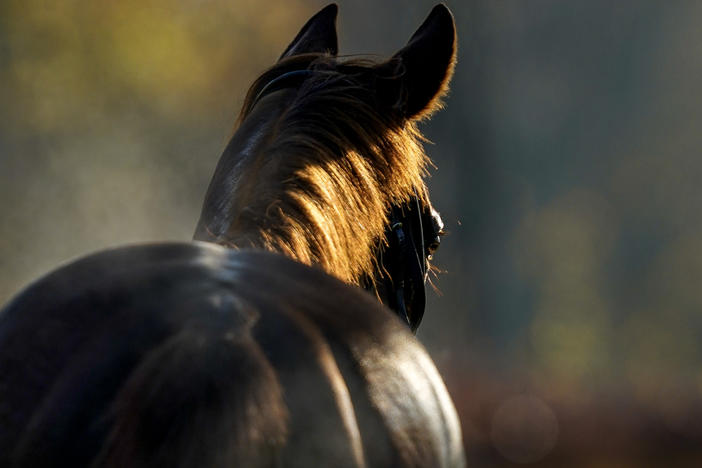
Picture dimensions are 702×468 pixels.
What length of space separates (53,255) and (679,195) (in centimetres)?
439

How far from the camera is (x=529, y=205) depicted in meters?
6.42

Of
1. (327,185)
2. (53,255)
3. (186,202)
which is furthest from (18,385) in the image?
(186,202)

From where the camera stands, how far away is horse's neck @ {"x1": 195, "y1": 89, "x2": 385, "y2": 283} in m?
0.66

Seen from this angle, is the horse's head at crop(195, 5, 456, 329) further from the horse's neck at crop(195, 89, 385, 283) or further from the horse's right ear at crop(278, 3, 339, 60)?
the horse's right ear at crop(278, 3, 339, 60)

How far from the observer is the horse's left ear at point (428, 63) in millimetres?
925

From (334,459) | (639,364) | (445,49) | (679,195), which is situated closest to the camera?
(334,459)

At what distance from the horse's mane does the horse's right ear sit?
165 mm

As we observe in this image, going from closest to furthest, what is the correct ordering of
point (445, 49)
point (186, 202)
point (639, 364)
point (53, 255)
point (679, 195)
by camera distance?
point (445, 49) < point (53, 255) < point (186, 202) < point (639, 364) < point (679, 195)

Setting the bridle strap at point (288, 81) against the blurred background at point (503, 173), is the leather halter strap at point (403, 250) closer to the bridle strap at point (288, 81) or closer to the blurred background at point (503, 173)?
the bridle strap at point (288, 81)

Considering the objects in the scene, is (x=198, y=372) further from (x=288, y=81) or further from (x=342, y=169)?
(x=288, y=81)

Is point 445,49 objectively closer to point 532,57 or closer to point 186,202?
point 186,202

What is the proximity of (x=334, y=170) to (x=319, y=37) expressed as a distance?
0.41 meters

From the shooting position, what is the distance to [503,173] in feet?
20.5

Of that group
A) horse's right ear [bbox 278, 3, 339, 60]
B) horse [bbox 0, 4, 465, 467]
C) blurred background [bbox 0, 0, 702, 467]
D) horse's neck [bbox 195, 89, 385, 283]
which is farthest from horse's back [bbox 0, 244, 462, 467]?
blurred background [bbox 0, 0, 702, 467]
